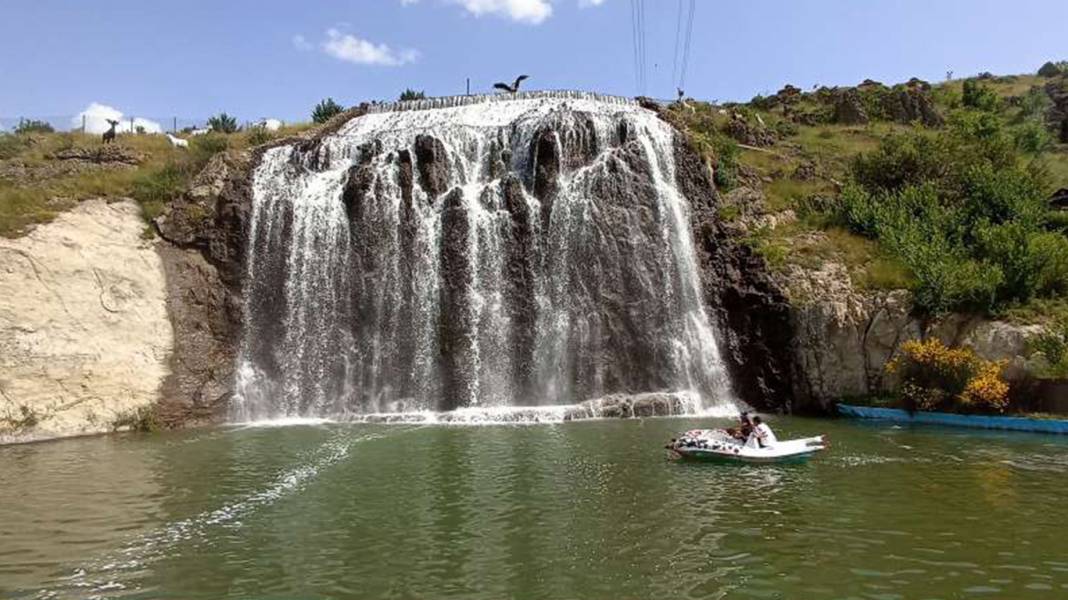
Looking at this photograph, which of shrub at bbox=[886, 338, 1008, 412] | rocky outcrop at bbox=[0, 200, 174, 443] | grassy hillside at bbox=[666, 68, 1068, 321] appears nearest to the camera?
shrub at bbox=[886, 338, 1008, 412]

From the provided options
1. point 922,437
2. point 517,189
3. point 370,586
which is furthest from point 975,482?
point 517,189

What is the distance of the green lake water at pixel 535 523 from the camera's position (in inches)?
396

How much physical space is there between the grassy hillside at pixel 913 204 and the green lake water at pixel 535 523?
30.6 feet

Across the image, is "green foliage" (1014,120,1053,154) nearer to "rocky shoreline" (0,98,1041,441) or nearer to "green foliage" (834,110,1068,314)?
"green foliage" (834,110,1068,314)

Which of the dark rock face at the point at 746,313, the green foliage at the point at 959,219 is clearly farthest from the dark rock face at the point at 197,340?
the green foliage at the point at 959,219

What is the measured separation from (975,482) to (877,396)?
42.7ft

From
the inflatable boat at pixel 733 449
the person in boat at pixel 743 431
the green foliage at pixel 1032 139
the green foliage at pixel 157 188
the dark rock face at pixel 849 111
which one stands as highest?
the dark rock face at pixel 849 111

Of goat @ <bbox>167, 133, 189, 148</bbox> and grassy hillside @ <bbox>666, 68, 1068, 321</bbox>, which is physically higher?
goat @ <bbox>167, 133, 189, 148</bbox>

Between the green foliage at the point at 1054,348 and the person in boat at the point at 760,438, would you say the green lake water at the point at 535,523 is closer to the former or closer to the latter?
the person in boat at the point at 760,438

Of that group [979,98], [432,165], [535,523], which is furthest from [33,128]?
[979,98]

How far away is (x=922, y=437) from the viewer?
72.6ft

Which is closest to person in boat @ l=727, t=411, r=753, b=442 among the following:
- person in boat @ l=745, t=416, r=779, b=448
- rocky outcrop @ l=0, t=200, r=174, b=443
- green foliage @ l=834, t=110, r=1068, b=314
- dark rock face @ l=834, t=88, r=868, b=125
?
person in boat @ l=745, t=416, r=779, b=448

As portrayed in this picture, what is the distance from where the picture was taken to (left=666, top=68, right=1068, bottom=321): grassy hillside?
28047mm

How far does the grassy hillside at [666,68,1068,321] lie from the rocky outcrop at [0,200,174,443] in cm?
2476
